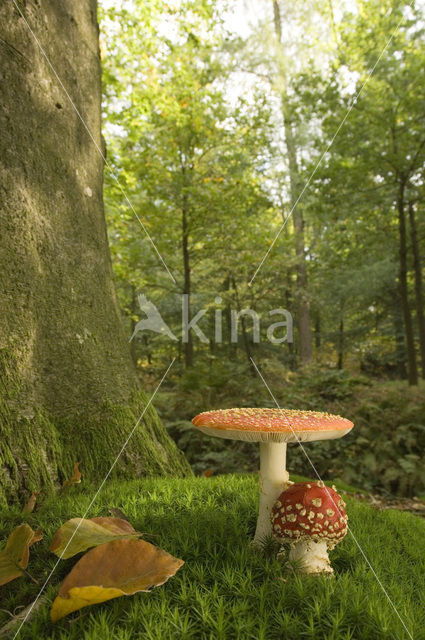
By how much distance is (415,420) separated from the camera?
20.0 feet

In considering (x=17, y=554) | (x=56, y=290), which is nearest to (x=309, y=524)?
(x=17, y=554)

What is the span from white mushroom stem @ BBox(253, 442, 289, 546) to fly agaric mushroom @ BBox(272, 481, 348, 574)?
18 cm

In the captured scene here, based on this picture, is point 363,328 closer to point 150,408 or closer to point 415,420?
point 415,420

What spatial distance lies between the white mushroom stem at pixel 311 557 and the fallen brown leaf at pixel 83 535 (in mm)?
748

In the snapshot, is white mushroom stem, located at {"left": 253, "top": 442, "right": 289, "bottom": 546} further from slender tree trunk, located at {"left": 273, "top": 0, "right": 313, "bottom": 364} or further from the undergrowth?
slender tree trunk, located at {"left": 273, "top": 0, "right": 313, "bottom": 364}

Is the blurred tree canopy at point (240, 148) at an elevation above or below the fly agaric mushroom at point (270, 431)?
above

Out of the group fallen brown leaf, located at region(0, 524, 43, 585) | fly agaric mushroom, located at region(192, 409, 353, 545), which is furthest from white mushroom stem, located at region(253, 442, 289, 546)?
fallen brown leaf, located at region(0, 524, 43, 585)

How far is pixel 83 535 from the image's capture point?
1.60m

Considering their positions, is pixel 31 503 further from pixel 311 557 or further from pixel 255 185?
pixel 255 185

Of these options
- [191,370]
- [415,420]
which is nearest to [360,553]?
[415,420]

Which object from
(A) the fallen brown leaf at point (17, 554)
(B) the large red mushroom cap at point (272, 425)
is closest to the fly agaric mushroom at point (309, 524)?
(B) the large red mushroom cap at point (272, 425)

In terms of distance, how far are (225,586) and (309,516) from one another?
0.45 metres

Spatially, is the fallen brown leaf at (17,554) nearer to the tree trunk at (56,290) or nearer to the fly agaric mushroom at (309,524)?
the tree trunk at (56,290)

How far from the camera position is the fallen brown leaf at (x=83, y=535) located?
155 cm
